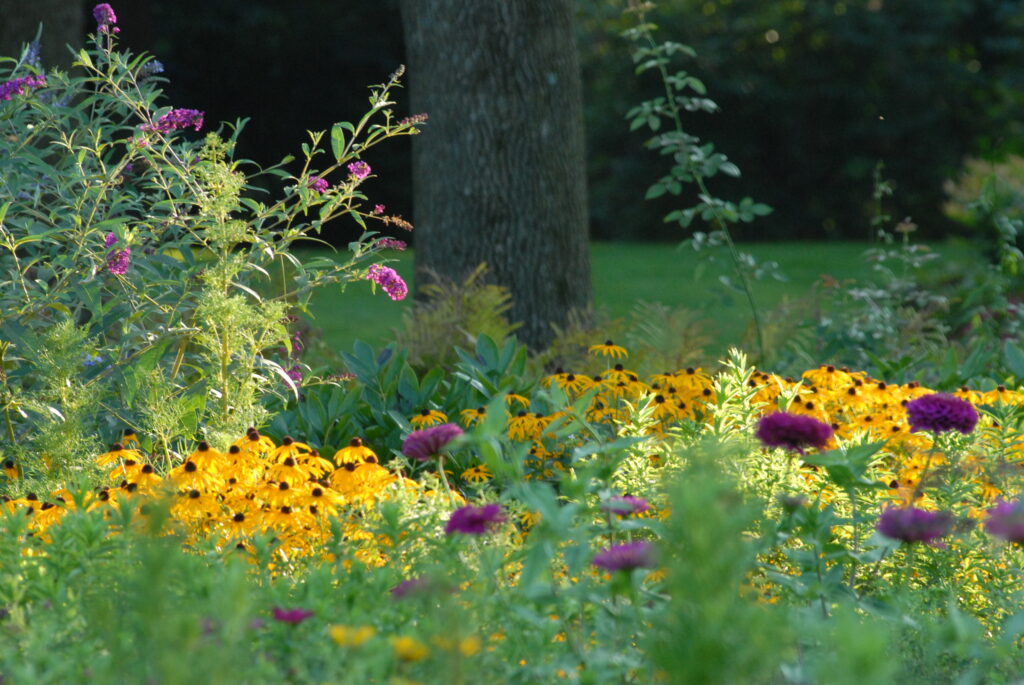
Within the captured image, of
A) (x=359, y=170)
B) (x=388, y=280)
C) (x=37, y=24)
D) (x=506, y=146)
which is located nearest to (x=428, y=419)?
(x=388, y=280)

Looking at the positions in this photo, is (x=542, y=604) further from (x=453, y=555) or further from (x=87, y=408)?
(x=87, y=408)

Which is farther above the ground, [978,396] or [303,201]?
[303,201]

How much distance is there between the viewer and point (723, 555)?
4.41ft

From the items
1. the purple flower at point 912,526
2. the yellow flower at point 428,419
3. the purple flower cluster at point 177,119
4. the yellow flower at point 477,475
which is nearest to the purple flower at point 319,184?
the purple flower cluster at point 177,119

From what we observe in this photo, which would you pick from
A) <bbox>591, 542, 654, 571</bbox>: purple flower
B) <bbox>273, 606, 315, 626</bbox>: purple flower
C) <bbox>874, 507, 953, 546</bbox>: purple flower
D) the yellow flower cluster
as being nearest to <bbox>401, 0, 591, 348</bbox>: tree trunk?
the yellow flower cluster

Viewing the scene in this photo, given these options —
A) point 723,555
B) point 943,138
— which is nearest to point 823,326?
point 723,555

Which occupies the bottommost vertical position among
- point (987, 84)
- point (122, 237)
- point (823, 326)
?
point (823, 326)

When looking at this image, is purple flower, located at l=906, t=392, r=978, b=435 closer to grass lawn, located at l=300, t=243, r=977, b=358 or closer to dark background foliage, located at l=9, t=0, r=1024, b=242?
grass lawn, located at l=300, t=243, r=977, b=358

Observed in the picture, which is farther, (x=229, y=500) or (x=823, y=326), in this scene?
(x=823, y=326)

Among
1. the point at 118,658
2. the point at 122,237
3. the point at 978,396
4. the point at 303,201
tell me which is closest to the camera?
the point at 118,658

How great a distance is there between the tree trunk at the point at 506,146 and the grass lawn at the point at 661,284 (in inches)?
134

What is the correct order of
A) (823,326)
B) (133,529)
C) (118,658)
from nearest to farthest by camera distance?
(118,658) < (133,529) < (823,326)

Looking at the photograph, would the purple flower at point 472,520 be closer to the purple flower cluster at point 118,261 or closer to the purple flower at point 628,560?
the purple flower at point 628,560

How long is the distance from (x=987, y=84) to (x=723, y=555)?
65.8 feet
